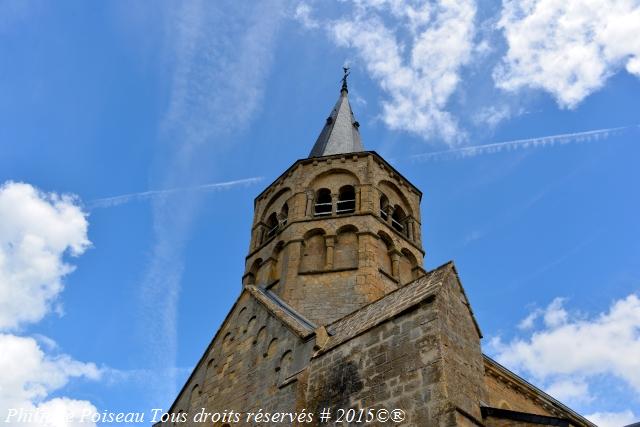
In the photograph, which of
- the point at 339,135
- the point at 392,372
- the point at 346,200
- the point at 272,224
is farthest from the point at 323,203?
the point at 392,372

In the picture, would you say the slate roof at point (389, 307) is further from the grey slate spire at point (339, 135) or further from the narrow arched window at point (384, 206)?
the grey slate spire at point (339, 135)

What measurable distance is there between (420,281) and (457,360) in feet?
6.24

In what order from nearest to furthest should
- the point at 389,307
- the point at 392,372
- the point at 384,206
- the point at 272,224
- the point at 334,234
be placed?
the point at 392,372
the point at 389,307
the point at 334,234
the point at 384,206
the point at 272,224

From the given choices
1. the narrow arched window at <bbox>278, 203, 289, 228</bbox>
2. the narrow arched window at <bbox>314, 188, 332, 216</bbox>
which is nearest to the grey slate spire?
the narrow arched window at <bbox>314, 188, 332, 216</bbox>

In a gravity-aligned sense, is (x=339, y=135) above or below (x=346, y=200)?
above

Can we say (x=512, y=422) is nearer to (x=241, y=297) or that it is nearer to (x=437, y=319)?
(x=437, y=319)

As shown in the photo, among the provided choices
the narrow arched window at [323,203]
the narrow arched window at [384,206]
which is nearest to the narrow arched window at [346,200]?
the narrow arched window at [323,203]

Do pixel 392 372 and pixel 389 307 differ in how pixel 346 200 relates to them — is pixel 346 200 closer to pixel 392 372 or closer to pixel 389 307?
pixel 389 307

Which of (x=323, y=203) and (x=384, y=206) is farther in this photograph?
(x=384, y=206)

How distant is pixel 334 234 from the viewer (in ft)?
57.0

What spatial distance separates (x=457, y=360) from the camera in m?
7.94

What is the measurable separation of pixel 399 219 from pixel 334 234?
11.1 ft

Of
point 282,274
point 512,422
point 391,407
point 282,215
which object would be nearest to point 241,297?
point 282,274

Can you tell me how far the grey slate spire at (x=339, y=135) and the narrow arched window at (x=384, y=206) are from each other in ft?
9.79
